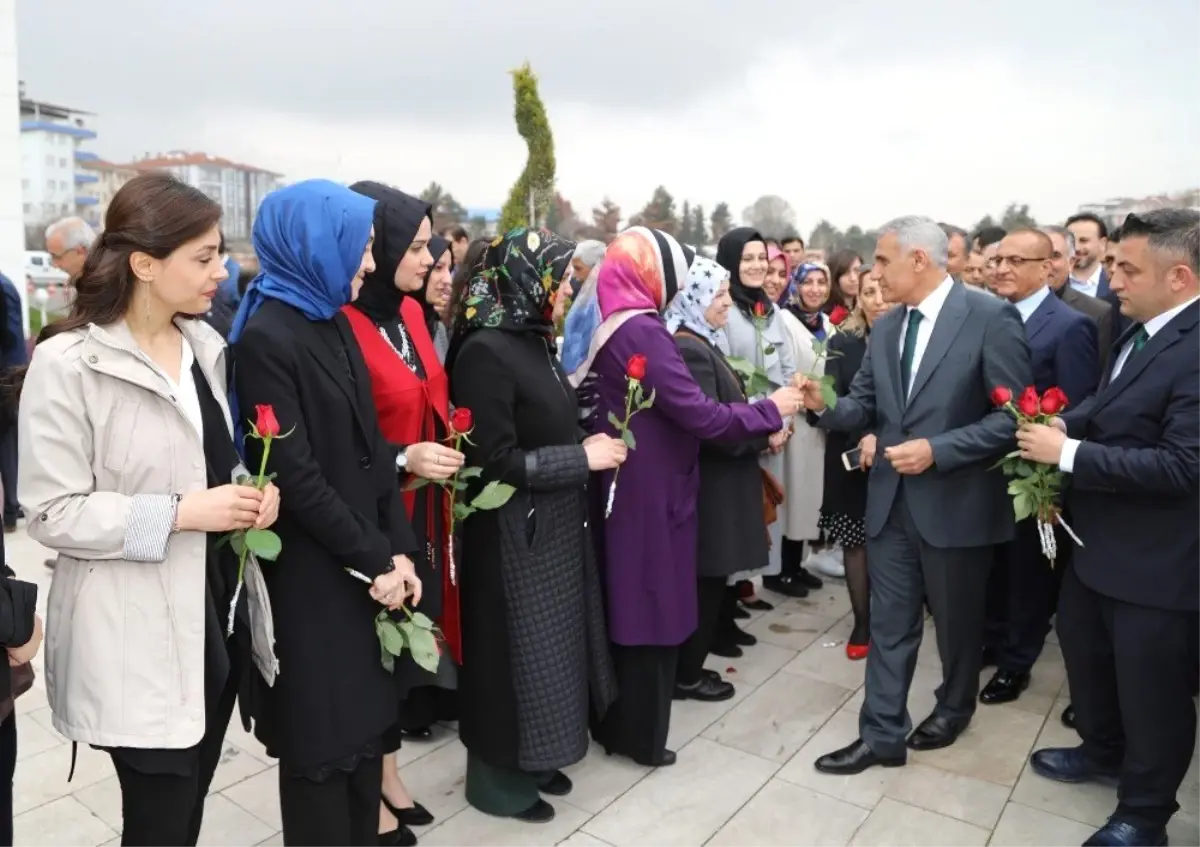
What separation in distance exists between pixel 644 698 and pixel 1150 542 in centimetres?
176

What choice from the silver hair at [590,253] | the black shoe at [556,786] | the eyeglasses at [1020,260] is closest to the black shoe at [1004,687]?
the eyeglasses at [1020,260]

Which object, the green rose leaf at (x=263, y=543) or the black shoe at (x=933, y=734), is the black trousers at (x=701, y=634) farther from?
the green rose leaf at (x=263, y=543)

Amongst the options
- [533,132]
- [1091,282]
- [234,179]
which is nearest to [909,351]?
[1091,282]

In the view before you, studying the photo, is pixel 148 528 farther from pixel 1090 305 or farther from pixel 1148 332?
pixel 1090 305

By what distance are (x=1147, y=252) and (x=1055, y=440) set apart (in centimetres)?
63

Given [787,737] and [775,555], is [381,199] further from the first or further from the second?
[775,555]

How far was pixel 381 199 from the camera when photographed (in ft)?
8.43

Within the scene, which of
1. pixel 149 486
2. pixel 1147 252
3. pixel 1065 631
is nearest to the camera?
pixel 149 486

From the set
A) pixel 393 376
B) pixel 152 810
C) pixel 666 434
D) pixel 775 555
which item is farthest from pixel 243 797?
pixel 775 555

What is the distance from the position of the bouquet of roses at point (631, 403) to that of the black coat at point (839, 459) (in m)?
1.63

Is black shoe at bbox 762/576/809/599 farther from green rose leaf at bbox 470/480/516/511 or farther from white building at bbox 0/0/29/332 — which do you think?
white building at bbox 0/0/29/332

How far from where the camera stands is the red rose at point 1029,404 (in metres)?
2.94

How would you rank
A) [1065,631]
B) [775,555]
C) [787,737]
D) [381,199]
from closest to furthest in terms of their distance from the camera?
[381,199] < [1065,631] < [787,737] < [775,555]

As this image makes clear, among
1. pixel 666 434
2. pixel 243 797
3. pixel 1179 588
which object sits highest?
pixel 666 434
